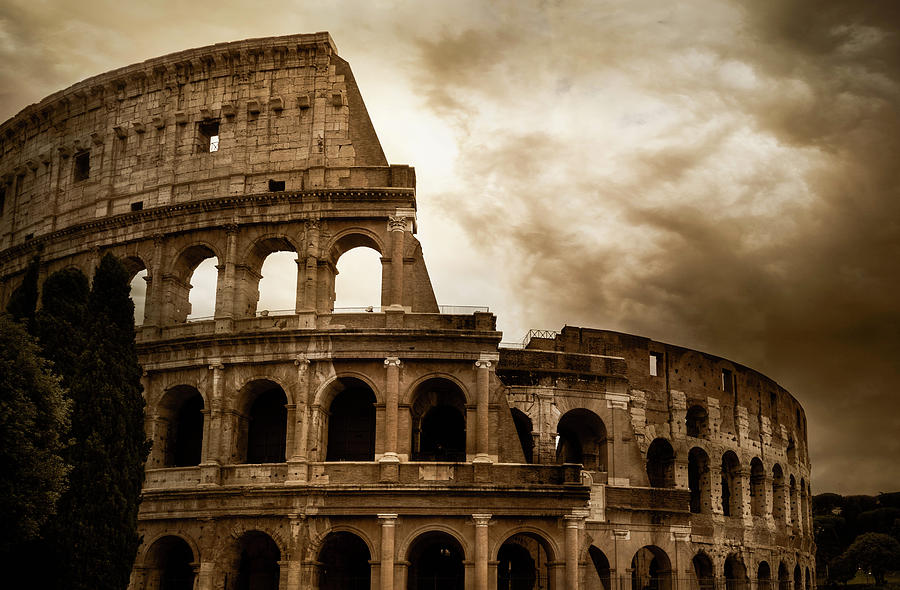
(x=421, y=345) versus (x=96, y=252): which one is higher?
(x=96, y=252)

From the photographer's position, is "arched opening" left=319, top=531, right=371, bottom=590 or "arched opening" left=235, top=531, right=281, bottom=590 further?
"arched opening" left=235, top=531, right=281, bottom=590

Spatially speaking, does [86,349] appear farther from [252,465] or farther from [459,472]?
[459,472]

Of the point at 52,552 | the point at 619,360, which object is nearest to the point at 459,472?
the point at 619,360

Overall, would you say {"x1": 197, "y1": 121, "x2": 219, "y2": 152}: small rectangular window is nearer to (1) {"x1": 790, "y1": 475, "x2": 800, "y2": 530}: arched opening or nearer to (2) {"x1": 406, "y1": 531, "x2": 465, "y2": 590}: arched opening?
(2) {"x1": 406, "y1": 531, "x2": 465, "y2": 590}: arched opening

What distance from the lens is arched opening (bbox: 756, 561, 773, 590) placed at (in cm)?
3928

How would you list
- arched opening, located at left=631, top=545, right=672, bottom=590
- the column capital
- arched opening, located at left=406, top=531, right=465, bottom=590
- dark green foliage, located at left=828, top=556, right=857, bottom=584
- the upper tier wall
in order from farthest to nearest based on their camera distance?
dark green foliage, located at left=828, top=556, right=857, bottom=584
arched opening, located at left=631, top=545, right=672, bottom=590
the upper tier wall
arched opening, located at left=406, top=531, right=465, bottom=590
the column capital

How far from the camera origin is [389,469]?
1048 inches

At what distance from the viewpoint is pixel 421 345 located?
2759cm

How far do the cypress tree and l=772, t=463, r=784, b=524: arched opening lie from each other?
1112 inches

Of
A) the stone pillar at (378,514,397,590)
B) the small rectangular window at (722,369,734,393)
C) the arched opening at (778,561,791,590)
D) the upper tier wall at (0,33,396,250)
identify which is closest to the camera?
the stone pillar at (378,514,397,590)

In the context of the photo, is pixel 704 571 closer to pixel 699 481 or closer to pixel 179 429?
pixel 699 481

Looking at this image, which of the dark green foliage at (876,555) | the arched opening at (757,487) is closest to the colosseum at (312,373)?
the arched opening at (757,487)

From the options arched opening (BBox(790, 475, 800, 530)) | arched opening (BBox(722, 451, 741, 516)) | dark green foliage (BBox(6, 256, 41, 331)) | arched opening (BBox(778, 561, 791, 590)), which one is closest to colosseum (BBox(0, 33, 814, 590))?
arched opening (BBox(722, 451, 741, 516))

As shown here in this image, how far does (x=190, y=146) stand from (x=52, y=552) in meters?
14.4
